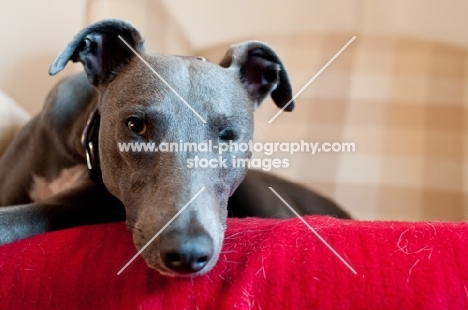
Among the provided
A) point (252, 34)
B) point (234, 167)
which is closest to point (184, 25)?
point (252, 34)

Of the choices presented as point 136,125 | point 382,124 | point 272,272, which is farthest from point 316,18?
point 272,272

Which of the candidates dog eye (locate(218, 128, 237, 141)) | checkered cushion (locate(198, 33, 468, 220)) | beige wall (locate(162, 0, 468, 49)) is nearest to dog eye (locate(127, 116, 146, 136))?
dog eye (locate(218, 128, 237, 141))

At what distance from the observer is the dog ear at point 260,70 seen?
4.77 feet

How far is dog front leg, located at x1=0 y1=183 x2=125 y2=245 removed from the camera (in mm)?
1164

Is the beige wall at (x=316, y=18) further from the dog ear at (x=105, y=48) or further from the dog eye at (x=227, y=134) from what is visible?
the dog eye at (x=227, y=134)

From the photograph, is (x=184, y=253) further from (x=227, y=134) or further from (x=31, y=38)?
(x=31, y=38)

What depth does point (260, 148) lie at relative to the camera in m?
2.05

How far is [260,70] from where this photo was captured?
1521 mm

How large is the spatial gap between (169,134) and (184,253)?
0.30 meters

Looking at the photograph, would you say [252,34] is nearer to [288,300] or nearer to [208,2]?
[208,2]

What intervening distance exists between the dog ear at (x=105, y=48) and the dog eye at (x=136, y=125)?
0.76ft

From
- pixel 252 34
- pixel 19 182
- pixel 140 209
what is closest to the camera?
pixel 140 209

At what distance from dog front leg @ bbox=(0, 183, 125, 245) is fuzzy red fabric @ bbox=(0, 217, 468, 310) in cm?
13

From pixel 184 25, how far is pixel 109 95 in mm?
1110
